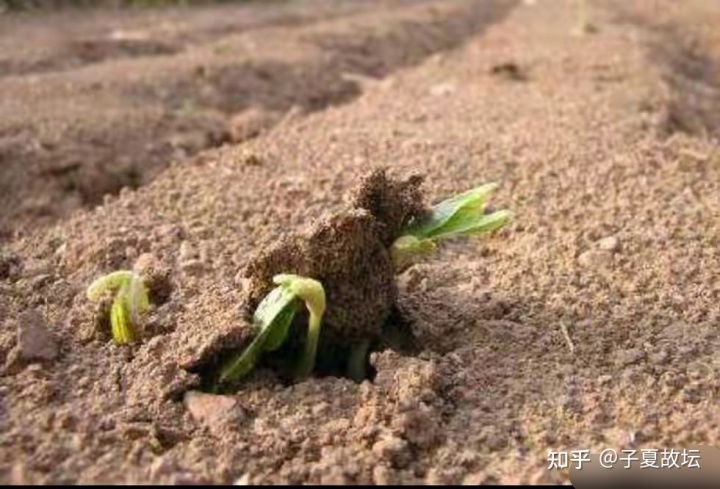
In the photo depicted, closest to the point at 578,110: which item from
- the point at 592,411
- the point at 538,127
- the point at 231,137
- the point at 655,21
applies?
the point at 538,127

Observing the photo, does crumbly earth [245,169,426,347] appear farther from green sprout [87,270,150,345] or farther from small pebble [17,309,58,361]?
small pebble [17,309,58,361]

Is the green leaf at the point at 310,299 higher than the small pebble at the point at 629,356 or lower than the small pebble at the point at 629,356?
higher

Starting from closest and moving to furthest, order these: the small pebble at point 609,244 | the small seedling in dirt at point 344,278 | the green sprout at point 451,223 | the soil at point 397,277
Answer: the soil at point 397,277 → the small seedling in dirt at point 344,278 → the green sprout at point 451,223 → the small pebble at point 609,244

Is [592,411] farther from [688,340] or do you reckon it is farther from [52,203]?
[52,203]

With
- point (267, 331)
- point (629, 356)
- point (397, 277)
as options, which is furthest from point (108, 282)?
point (629, 356)

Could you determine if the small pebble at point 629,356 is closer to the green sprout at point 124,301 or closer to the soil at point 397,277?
the soil at point 397,277

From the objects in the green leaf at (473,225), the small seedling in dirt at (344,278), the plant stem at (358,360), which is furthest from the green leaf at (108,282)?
the green leaf at (473,225)

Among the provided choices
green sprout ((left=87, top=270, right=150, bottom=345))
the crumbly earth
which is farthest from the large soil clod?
green sprout ((left=87, top=270, right=150, bottom=345))
